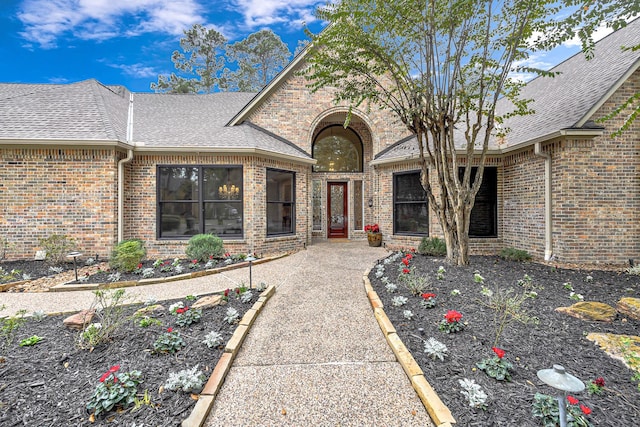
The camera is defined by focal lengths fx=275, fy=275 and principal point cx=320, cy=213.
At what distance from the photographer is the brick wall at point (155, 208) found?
7383mm

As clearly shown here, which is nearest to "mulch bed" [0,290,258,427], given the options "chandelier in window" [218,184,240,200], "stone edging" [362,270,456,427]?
"stone edging" [362,270,456,427]

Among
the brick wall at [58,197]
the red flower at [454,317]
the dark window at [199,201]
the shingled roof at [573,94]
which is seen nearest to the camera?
the red flower at [454,317]

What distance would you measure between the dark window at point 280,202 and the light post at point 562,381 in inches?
279

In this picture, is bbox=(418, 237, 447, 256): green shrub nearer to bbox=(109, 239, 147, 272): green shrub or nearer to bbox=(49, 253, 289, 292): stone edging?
bbox=(49, 253, 289, 292): stone edging

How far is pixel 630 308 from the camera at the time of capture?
3.40 metres

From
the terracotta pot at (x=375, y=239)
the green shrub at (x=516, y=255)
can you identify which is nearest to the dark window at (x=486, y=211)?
the green shrub at (x=516, y=255)

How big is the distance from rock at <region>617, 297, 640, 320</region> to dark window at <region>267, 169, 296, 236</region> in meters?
6.99

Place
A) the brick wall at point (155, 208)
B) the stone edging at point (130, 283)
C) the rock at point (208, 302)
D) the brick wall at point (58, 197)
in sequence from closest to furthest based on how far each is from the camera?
the rock at point (208, 302) < the stone edging at point (130, 283) < the brick wall at point (58, 197) < the brick wall at point (155, 208)

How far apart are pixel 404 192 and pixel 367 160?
258 centimetres

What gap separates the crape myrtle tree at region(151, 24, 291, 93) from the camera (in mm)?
21938

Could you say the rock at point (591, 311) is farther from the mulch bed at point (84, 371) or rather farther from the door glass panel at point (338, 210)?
the door glass panel at point (338, 210)

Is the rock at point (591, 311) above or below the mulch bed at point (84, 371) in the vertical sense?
above

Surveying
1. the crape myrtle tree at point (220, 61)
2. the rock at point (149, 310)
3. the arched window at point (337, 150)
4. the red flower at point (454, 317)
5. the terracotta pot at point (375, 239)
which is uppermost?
the crape myrtle tree at point (220, 61)

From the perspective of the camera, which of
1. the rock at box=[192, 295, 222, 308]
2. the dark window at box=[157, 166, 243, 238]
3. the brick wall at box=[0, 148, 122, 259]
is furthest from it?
the dark window at box=[157, 166, 243, 238]
